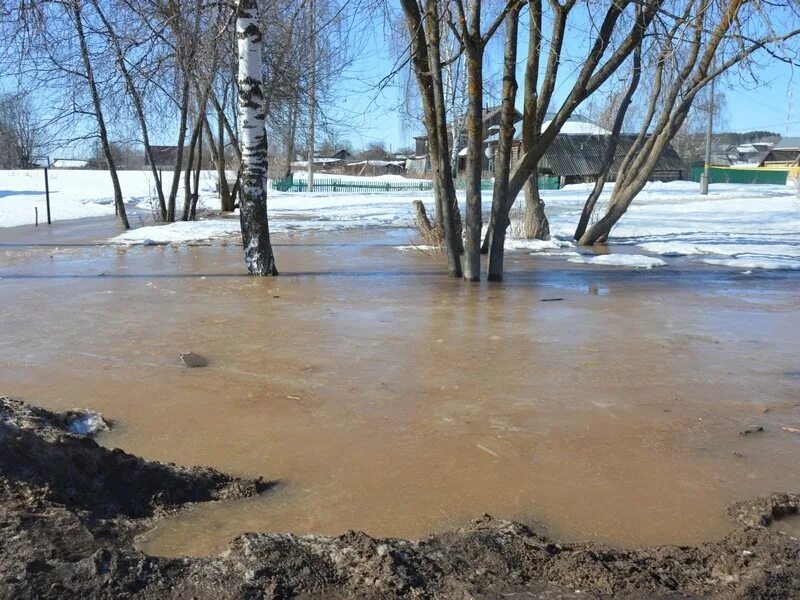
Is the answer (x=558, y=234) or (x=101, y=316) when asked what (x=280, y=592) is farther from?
(x=558, y=234)

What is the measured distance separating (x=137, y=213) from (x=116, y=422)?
84.6 feet

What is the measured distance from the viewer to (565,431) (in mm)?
4598

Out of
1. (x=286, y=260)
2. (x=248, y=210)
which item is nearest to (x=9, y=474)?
(x=248, y=210)

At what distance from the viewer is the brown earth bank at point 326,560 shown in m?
2.64

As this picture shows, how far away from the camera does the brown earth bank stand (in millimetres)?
2643

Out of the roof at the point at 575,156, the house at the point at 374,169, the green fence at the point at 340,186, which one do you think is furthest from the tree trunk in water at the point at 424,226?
the house at the point at 374,169

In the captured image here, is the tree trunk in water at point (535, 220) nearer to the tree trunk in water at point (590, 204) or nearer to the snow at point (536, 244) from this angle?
the snow at point (536, 244)

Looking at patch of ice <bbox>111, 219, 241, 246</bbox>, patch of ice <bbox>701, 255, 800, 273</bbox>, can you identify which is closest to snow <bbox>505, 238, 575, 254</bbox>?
patch of ice <bbox>701, 255, 800, 273</bbox>

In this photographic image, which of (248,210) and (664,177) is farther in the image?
(664,177)

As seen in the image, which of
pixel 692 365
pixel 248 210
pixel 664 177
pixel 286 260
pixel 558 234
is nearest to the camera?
pixel 692 365

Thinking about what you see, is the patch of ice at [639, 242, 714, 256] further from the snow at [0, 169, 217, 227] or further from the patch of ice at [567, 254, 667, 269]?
the snow at [0, 169, 217, 227]

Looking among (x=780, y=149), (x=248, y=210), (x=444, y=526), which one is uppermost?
(x=780, y=149)

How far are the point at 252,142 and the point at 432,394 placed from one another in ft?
21.1

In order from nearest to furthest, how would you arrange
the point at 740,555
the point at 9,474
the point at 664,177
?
the point at 740,555 < the point at 9,474 < the point at 664,177
